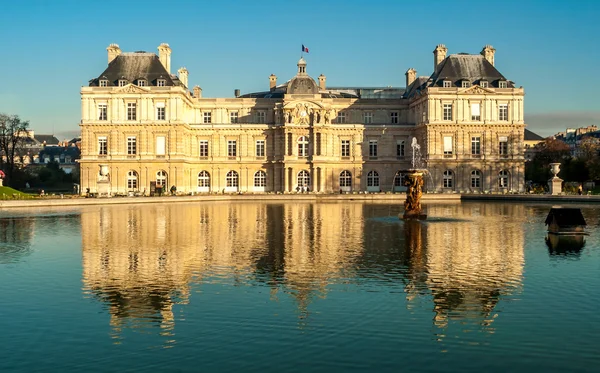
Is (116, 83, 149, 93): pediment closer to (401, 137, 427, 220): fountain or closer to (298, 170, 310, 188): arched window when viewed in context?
(298, 170, 310, 188): arched window

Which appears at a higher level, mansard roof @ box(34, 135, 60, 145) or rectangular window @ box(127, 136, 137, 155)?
mansard roof @ box(34, 135, 60, 145)

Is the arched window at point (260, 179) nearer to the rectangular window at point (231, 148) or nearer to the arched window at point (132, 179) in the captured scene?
the rectangular window at point (231, 148)

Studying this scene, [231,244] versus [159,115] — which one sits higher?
[159,115]

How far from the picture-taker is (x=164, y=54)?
80.9 meters

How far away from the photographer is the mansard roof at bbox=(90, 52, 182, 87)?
7712 centimetres

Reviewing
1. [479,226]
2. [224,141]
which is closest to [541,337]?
[479,226]

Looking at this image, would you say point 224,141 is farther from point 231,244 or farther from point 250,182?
point 231,244

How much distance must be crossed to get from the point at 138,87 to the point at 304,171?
2323cm

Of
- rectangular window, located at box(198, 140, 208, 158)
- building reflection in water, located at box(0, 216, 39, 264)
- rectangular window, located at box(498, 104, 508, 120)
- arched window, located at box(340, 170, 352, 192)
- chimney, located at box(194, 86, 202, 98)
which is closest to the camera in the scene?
building reflection in water, located at box(0, 216, 39, 264)

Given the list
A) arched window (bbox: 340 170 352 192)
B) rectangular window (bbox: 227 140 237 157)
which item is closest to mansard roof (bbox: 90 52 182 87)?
rectangular window (bbox: 227 140 237 157)

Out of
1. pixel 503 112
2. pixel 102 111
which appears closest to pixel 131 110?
pixel 102 111

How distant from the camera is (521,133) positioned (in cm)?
7875

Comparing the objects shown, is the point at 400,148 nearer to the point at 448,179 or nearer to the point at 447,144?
the point at 447,144

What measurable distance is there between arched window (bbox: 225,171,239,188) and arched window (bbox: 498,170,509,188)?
111 feet
